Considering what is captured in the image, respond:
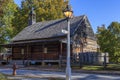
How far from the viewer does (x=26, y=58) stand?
37.5 metres

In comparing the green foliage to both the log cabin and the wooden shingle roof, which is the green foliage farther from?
the wooden shingle roof

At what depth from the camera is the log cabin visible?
113ft

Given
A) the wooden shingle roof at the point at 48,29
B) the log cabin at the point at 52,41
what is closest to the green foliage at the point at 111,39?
the log cabin at the point at 52,41

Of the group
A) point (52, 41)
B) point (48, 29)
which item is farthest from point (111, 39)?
point (52, 41)

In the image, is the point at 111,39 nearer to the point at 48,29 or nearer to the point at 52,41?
the point at 48,29

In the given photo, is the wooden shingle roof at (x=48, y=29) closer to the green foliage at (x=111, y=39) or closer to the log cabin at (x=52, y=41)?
the log cabin at (x=52, y=41)

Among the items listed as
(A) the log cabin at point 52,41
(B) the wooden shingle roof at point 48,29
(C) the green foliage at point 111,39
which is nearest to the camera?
(A) the log cabin at point 52,41

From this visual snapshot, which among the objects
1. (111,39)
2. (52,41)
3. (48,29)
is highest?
(48,29)

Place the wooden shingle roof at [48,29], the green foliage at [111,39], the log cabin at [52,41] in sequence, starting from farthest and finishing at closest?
the green foliage at [111,39] → the wooden shingle roof at [48,29] → the log cabin at [52,41]

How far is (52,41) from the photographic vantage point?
1289 inches

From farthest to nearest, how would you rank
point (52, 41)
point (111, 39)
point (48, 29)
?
point (111, 39) < point (48, 29) < point (52, 41)

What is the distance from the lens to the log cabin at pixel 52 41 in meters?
34.4

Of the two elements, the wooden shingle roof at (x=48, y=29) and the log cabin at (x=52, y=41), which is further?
the wooden shingle roof at (x=48, y=29)

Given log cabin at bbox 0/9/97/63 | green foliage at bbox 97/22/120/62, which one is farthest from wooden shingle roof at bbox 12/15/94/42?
green foliage at bbox 97/22/120/62
